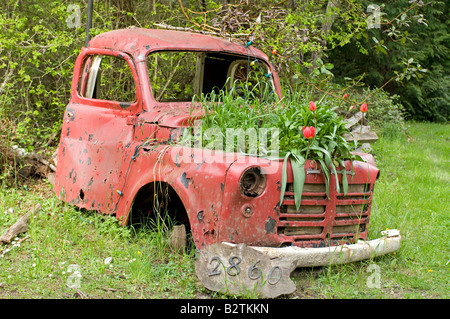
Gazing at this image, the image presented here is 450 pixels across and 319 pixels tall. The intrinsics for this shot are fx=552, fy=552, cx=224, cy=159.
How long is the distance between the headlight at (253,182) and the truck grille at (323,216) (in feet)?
0.61

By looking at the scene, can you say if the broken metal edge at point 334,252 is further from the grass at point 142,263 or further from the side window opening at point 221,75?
the side window opening at point 221,75

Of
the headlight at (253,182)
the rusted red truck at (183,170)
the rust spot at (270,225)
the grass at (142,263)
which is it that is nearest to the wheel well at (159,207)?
the rusted red truck at (183,170)

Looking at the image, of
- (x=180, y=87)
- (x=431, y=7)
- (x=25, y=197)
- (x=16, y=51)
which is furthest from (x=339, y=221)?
(x=431, y=7)

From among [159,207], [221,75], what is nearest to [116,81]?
[221,75]

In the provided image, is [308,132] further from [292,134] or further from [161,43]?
[161,43]

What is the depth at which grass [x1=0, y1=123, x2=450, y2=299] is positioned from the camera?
11.7 ft

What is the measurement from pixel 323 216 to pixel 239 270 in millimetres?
721

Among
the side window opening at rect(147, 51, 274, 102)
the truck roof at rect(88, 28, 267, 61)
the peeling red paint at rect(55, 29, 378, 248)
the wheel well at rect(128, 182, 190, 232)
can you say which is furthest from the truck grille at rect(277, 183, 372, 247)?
the truck roof at rect(88, 28, 267, 61)

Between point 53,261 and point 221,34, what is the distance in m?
2.70

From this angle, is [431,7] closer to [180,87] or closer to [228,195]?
[180,87]

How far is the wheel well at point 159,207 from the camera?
4.19 m

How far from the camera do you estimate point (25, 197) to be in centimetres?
582

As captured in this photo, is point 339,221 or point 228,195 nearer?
point 228,195
